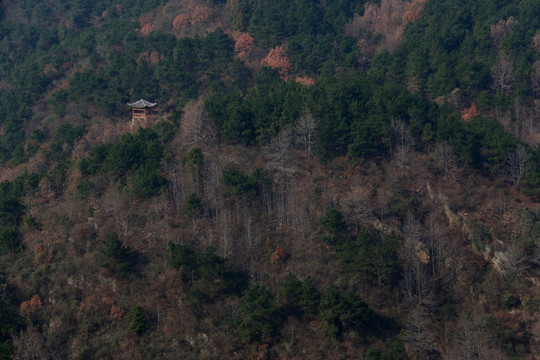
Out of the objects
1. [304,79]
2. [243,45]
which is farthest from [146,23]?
[304,79]

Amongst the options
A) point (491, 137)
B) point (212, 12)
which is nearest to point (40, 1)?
point (212, 12)

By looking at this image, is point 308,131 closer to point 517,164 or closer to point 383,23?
point 517,164

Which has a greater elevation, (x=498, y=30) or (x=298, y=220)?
(x=498, y=30)

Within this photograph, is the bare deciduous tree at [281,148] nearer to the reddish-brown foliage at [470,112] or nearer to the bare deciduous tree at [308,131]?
the bare deciduous tree at [308,131]

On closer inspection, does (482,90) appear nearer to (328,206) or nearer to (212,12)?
(328,206)

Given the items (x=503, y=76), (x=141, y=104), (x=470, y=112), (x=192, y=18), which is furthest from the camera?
(x=192, y=18)

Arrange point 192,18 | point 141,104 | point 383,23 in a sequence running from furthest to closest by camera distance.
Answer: point 192,18, point 383,23, point 141,104
